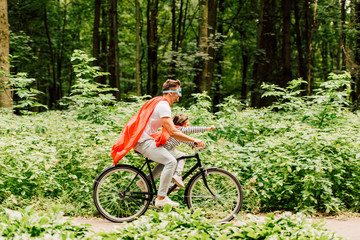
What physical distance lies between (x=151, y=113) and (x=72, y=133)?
314cm

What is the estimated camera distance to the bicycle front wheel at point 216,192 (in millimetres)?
5164

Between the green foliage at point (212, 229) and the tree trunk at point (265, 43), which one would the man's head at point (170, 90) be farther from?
the tree trunk at point (265, 43)

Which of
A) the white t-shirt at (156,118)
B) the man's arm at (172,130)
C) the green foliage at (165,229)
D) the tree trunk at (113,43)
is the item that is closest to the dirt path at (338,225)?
the green foliage at (165,229)

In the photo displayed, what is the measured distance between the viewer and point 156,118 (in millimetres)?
5008

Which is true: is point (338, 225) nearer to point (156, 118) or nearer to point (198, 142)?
point (198, 142)

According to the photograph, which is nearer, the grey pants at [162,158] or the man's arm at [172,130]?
the man's arm at [172,130]

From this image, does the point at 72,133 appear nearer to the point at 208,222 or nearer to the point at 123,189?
the point at 123,189

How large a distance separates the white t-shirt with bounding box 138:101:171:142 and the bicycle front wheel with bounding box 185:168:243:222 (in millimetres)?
1025

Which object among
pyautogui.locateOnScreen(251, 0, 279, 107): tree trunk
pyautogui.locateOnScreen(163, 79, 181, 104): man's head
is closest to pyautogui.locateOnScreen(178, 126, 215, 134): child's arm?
pyautogui.locateOnScreen(163, 79, 181, 104): man's head

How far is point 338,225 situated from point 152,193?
311 cm

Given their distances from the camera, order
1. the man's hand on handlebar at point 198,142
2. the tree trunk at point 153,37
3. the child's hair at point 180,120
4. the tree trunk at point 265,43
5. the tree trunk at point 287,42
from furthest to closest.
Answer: the tree trunk at point 153,37
the tree trunk at point 287,42
the tree trunk at point 265,43
the child's hair at point 180,120
the man's hand on handlebar at point 198,142

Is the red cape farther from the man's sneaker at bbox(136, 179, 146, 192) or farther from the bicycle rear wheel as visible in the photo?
the man's sneaker at bbox(136, 179, 146, 192)

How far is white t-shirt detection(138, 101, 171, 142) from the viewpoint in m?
4.81

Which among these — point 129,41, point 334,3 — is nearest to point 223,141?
point 334,3
